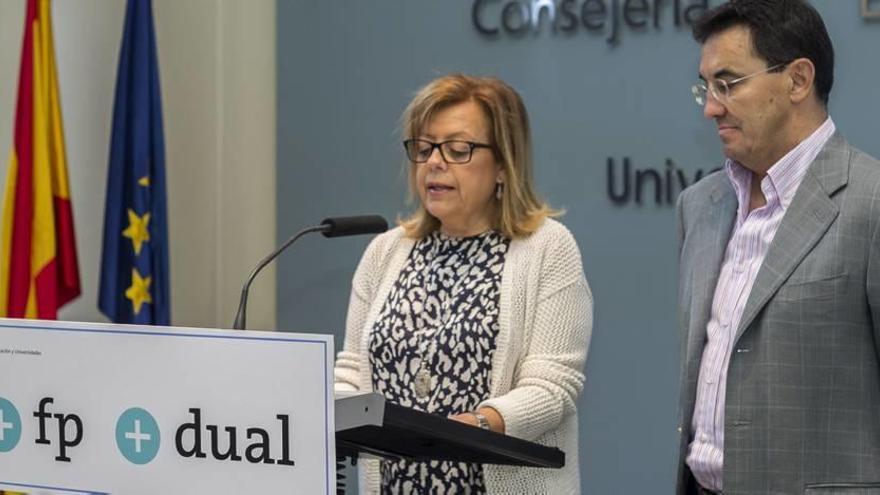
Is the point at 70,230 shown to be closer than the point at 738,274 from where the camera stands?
No

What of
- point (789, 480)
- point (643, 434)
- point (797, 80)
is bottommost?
point (643, 434)

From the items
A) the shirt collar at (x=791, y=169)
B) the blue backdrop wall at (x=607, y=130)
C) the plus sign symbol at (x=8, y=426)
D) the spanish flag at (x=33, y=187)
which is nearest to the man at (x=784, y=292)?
the shirt collar at (x=791, y=169)

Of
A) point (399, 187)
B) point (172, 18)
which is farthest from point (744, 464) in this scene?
point (172, 18)

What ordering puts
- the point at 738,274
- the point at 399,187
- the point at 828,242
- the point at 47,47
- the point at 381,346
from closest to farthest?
the point at 828,242 → the point at 738,274 → the point at 381,346 → the point at 47,47 → the point at 399,187

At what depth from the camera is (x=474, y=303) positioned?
2754mm

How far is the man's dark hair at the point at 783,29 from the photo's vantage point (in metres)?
2.34

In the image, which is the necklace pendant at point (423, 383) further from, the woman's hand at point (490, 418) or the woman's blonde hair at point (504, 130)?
the woman's blonde hair at point (504, 130)

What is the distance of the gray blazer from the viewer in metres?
2.23

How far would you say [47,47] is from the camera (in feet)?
14.1

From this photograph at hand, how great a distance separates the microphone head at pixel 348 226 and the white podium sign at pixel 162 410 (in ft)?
1.68

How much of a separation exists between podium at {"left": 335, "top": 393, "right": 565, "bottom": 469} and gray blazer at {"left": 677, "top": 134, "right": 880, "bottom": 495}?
14.1 inches

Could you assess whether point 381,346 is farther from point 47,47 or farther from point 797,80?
point 47,47

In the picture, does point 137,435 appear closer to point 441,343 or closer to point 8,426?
point 8,426

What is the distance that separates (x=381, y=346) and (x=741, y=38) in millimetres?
981
